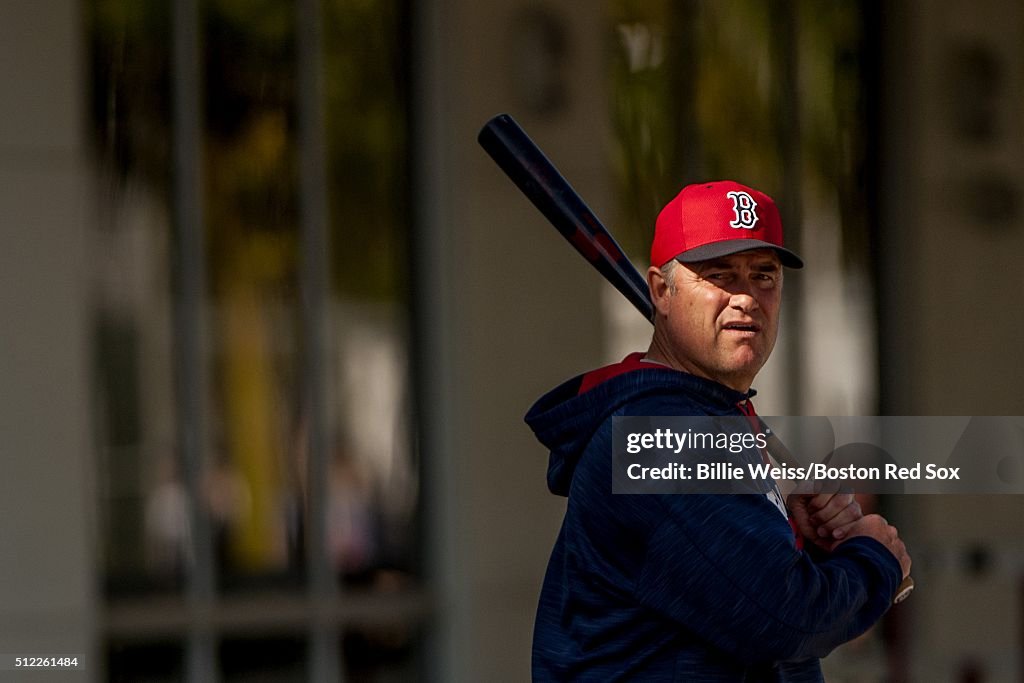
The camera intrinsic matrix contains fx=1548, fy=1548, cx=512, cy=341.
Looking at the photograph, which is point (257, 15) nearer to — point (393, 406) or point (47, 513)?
point (393, 406)

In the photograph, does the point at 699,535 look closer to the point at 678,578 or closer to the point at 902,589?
the point at 678,578

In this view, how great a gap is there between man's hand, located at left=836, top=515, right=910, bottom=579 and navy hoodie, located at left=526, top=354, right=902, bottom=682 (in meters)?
0.02

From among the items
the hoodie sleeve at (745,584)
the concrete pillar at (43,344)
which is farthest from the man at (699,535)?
the concrete pillar at (43,344)

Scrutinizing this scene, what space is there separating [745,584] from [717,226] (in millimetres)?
590

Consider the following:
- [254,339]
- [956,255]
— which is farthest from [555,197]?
[956,255]

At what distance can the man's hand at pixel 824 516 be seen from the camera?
2494 mm

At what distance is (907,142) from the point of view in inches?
321

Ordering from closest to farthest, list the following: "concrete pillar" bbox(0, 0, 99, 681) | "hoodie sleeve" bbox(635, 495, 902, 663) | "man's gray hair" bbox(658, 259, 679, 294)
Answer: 1. "hoodie sleeve" bbox(635, 495, 902, 663)
2. "man's gray hair" bbox(658, 259, 679, 294)
3. "concrete pillar" bbox(0, 0, 99, 681)

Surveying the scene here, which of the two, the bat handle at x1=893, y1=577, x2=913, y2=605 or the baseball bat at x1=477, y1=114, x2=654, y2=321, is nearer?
the bat handle at x1=893, y1=577, x2=913, y2=605

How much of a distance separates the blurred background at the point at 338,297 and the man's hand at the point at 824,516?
4149 millimetres

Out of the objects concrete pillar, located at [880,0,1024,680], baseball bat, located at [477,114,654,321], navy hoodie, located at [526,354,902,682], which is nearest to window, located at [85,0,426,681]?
concrete pillar, located at [880,0,1024,680]

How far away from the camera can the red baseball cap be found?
247 cm

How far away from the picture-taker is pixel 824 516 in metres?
2.51

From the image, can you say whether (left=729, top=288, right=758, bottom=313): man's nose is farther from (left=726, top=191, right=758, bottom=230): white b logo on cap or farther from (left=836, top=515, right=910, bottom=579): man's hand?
(left=836, top=515, right=910, bottom=579): man's hand
